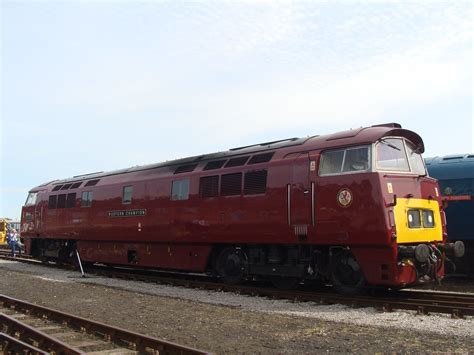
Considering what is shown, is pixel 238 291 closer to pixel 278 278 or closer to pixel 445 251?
pixel 278 278

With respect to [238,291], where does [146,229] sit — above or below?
above

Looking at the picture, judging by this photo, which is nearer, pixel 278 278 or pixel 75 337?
pixel 75 337

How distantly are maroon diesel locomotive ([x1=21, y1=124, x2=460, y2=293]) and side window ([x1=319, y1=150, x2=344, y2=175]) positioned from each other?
2cm

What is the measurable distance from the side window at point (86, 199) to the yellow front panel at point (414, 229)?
12812 mm

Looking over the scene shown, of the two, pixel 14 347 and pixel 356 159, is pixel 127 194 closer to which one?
pixel 356 159

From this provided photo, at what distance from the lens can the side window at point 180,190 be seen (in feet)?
46.5

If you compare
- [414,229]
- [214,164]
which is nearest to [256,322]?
[414,229]

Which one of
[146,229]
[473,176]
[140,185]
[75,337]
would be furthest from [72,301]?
[473,176]

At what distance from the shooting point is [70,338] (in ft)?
24.3

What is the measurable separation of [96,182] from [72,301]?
333 inches

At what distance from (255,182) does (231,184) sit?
0.85m

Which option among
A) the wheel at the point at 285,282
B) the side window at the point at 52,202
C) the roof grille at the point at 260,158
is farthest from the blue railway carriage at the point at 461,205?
the side window at the point at 52,202

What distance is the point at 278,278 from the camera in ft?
39.8

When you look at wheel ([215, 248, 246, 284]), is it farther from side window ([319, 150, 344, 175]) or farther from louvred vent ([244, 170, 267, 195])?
side window ([319, 150, 344, 175])
